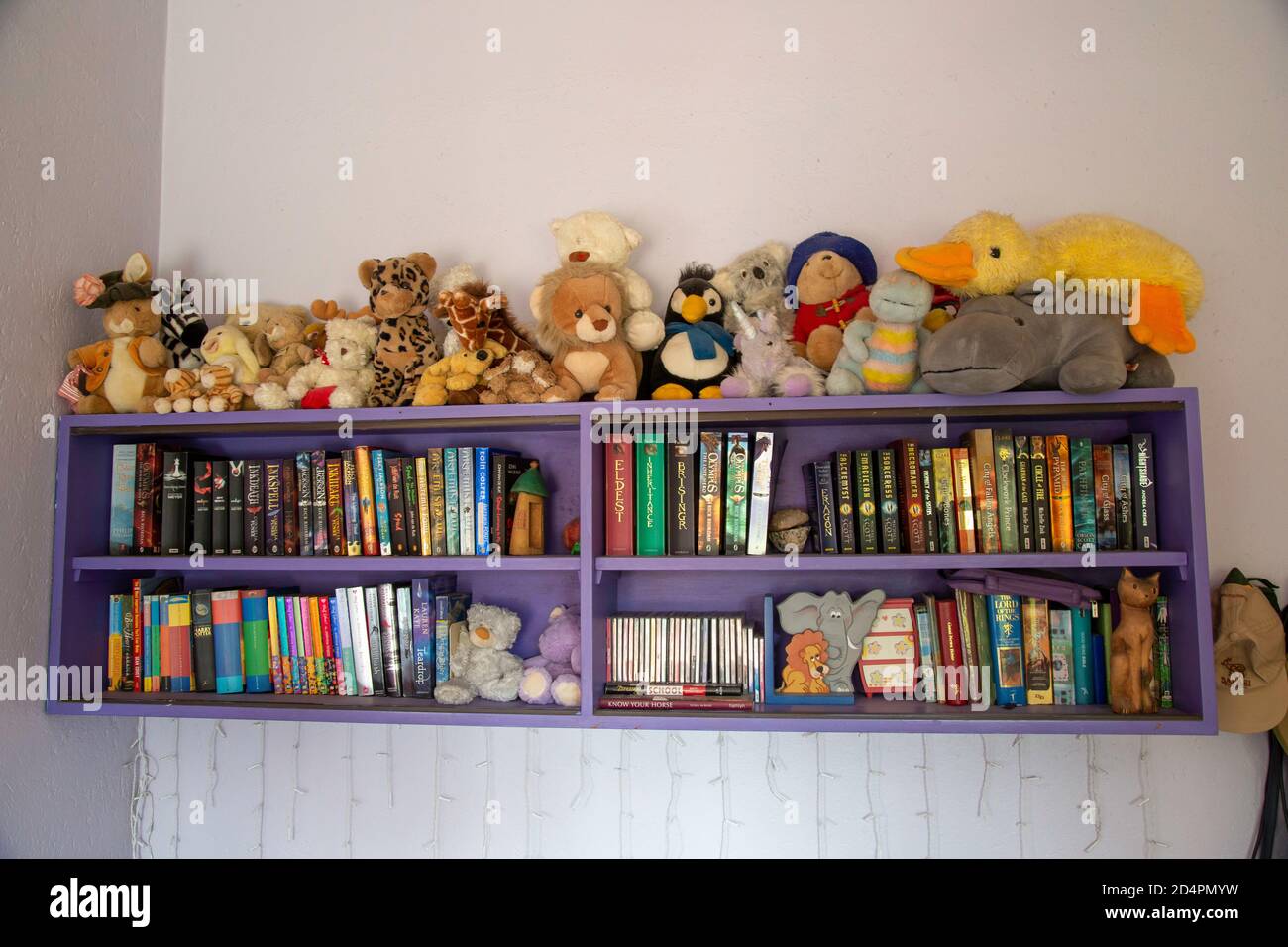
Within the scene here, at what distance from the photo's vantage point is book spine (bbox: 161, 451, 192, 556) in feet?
Result: 6.14

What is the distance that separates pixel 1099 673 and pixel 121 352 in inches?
78.4

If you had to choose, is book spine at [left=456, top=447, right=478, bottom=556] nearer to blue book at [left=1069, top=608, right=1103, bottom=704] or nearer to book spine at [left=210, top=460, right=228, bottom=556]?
book spine at [left=210, top=460, right=228, bottom=556]

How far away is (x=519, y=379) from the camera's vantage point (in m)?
1.76

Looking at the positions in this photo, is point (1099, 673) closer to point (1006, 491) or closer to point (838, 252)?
point (1006, 491)

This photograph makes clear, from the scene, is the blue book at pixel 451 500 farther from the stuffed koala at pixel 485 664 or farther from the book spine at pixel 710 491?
the book spine at pixel 710 491

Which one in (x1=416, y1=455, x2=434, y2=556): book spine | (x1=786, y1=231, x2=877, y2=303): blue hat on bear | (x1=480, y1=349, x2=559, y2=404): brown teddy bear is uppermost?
(x1=786, y1=231, x2=877, y2=303): blue hat on bear

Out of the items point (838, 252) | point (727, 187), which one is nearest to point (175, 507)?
point (727, 187)

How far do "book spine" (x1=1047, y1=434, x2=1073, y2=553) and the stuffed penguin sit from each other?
61cm

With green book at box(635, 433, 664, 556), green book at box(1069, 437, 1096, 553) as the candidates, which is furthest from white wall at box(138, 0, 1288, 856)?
green book at box(635, 433, 664, 556)

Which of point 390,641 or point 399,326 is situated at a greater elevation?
point 399,326

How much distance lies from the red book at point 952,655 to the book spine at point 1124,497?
314mm

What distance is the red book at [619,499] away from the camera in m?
1.75

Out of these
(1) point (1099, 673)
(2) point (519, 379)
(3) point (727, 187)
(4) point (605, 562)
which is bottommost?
(1) point (1099, 673)
